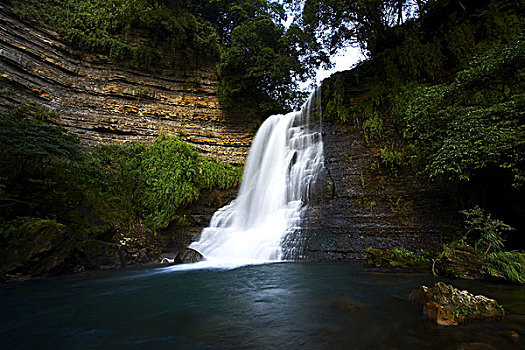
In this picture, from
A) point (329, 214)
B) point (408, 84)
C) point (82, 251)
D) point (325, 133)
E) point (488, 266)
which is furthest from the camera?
point (325, 133)

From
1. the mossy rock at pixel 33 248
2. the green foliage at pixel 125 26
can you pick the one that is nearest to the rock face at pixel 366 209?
the mossy rock at pixel 33 248

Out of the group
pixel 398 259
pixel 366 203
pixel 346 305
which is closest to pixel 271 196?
pixel 366 203

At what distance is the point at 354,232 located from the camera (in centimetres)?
734

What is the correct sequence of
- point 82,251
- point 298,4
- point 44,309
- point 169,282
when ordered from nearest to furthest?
point 44,309
point 169,282
point 82,251
point 298,4

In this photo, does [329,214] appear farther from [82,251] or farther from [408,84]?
[82,251]

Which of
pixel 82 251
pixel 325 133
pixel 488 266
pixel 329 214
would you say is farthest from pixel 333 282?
pixel 325 133

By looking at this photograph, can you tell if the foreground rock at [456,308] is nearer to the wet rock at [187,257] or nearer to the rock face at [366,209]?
the rock face at [366,209]

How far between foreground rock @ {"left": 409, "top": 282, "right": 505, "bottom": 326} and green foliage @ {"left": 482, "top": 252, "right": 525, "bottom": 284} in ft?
6.70

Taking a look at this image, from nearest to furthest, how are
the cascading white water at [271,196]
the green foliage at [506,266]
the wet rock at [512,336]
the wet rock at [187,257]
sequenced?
the wet rock at [512,336] < the green foliage at [506,266] < the wet rock at [187,257] < the cascading white water at [271,196]

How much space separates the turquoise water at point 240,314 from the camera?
2.29m

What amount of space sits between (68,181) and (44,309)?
15.2 feet

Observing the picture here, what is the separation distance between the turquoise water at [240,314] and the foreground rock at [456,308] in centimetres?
8

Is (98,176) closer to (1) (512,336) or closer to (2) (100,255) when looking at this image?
(2) (100,255)

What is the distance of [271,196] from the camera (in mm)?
10273
